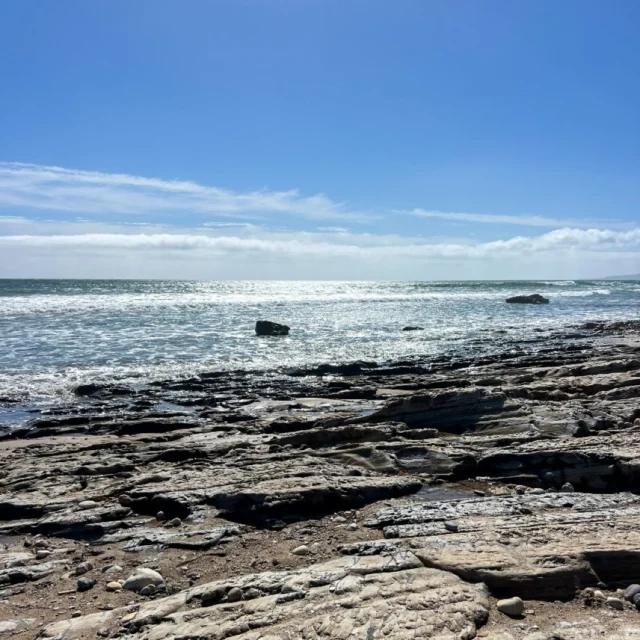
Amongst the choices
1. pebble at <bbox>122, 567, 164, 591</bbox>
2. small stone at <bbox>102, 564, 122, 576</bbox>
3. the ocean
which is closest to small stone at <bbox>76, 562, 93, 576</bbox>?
small stone at <bbox>102, 564, 122, 576</bbox>

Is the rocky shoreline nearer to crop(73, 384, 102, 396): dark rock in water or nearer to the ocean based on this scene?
crop(73, 384, 102, 396): dark rock in water

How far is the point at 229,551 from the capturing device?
23.0 feet

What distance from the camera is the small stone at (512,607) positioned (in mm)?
5102

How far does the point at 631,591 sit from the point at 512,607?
1.31m

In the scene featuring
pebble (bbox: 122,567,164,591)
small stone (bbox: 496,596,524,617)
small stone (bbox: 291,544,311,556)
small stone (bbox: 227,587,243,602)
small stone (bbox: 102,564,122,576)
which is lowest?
small stone (bbox: 102,564,122,576)

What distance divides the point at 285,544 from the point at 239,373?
660 inches

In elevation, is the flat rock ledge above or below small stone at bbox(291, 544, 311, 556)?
above

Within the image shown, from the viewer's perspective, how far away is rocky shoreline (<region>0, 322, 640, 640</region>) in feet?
16.9

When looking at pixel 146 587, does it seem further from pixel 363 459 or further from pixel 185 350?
pixel 185 350

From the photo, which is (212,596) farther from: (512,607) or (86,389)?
(86,389)

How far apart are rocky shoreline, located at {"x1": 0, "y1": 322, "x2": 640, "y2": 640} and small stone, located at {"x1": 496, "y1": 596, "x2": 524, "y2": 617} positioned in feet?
0.04

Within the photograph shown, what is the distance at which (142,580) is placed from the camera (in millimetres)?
6188

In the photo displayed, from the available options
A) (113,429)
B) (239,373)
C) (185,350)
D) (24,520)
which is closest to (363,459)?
(24,520)

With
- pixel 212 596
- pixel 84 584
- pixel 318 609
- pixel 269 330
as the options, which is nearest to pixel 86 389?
pixel 84 584
